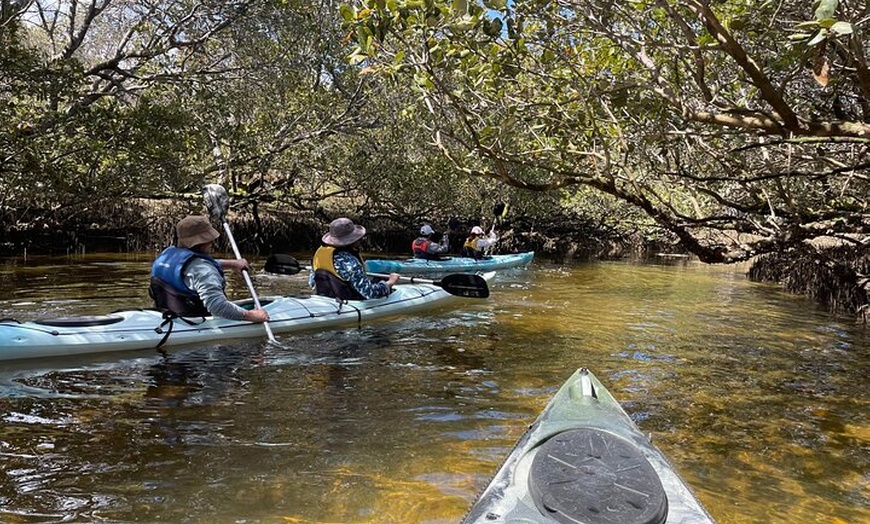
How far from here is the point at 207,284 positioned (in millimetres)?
5215

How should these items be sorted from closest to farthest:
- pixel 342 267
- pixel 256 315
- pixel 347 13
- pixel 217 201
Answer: pixel 347 13 < pixel 256 315 < pixel 342 267 < pixel 217 201

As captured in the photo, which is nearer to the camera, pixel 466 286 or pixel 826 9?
pixel 826 9

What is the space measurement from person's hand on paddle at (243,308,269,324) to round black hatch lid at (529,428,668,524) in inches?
150

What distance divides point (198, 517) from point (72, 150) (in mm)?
7732

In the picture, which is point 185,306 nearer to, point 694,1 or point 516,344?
point 516,344

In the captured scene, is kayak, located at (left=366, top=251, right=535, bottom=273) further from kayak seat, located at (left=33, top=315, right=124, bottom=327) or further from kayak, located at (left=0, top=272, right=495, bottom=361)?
kayak seat, located at (left=33, top=315, right=124, bottom=327)

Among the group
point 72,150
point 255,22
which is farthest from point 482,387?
point 255,22

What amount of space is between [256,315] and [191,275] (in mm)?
675

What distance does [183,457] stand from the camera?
10.6ft

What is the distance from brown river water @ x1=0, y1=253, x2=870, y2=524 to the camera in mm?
2850

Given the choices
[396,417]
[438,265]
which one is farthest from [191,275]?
[438,265]

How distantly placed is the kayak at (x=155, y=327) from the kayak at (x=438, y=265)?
442cm

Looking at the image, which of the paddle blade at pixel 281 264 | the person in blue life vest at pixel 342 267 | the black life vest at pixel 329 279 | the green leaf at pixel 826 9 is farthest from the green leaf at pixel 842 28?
the paddle blade at pixel 281 264

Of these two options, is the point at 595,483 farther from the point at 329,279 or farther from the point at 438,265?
the point at 438,265
